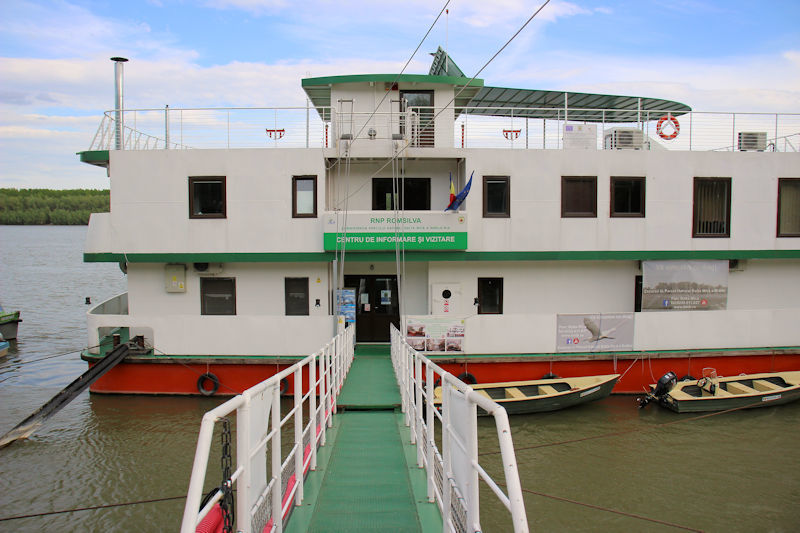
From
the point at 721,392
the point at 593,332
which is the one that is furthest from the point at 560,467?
the point at 721,392

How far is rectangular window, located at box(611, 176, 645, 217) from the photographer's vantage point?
15234mm

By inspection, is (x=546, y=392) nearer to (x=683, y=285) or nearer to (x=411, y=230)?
(x=411, y=230)

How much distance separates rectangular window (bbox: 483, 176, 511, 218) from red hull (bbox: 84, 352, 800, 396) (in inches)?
151

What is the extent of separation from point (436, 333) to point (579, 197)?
5.40 meters

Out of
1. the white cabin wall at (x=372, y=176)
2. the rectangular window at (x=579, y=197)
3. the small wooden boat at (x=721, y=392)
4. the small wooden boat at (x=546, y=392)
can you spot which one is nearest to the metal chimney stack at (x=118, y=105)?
the white cabin wall at (x=372, y=176)

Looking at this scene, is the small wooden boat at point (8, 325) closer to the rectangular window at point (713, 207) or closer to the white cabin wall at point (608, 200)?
the white cabin wall at point (608, 200)

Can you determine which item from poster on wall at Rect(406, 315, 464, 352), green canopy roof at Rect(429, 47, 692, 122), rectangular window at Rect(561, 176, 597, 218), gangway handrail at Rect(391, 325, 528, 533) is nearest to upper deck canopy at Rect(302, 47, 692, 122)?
green canopy roof at Rect(429, 47, 692, 122)

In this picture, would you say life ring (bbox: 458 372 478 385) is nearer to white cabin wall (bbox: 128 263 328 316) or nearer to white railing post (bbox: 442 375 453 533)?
white cabin wall (bbox: 128 263 328 316)

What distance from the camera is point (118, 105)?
15.8m

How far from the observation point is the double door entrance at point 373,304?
1636 centimetres

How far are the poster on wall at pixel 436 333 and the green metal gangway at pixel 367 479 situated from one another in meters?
2.97

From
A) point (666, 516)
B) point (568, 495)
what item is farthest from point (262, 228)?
point (666, 516)

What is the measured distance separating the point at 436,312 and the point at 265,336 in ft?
14.4

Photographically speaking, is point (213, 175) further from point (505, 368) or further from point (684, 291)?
point (684, 291)
